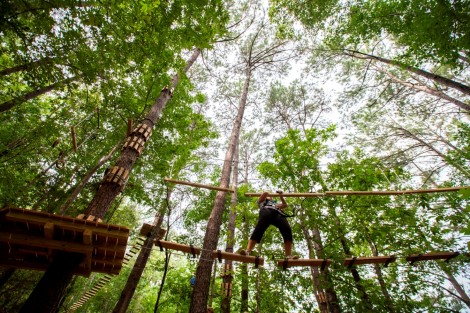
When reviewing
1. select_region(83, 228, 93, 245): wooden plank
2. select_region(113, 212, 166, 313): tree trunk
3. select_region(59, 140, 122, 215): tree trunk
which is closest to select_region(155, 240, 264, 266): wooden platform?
select_region(83, 228, 93, 245): wooden plank

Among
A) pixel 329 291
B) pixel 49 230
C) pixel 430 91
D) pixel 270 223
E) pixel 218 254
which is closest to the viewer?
pixel 49 230

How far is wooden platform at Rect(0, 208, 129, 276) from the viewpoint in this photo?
3503mm

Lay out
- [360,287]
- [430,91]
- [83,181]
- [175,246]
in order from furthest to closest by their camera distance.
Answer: [430,91]
[83,181]
[360,287]
[175,246]

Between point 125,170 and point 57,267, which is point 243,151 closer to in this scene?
point 125,170

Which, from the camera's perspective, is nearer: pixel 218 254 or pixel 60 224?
pixel 60 224

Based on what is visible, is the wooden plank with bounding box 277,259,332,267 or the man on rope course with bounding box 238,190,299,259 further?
the man on rope course with bounding box 238,190,299,259

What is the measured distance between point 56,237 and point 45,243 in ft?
0.65

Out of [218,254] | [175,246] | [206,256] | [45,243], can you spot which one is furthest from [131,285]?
[218,254]

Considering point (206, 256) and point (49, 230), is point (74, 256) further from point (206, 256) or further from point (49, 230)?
point (206, 256)

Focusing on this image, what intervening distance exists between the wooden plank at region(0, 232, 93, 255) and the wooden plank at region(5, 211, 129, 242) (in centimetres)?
39

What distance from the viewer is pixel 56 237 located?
3.80 m

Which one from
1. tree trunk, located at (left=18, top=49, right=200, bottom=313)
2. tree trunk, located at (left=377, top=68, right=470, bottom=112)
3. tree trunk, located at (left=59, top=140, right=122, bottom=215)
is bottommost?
tree trunk, located at (left=18, top=49, right=200, bottom=313)

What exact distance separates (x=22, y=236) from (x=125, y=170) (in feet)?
6.90

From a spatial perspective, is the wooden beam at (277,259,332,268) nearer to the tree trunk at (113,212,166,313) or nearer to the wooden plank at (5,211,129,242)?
the wooden plank at (5,211,129,242)
